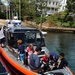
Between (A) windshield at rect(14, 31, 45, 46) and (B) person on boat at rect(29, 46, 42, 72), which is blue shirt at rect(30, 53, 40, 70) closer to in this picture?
(B) person on boat at rect(29, 46, 42, 72)

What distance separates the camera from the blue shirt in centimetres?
1162

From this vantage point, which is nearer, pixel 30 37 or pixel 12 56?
pixel 12 56

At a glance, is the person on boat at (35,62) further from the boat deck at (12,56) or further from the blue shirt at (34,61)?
the boat deck at (12,56)

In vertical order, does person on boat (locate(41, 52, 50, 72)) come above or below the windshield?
below

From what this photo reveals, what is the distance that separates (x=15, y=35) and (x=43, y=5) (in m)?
56.2

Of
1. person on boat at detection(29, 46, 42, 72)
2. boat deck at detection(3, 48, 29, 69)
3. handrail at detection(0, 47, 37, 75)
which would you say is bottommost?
handrail at detection(0, 47, 37, 75)

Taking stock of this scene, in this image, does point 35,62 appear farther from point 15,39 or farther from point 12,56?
point 15,39

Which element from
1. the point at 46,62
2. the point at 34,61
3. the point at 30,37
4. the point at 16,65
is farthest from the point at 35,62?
the point at 30,37

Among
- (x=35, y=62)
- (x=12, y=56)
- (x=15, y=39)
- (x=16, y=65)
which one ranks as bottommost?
(x=16, y=65)

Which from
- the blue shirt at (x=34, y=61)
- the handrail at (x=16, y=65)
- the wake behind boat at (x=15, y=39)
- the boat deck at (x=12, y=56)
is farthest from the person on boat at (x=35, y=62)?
the wake behind boat at (x=15, y=39)

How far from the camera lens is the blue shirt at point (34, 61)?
11.6 meters

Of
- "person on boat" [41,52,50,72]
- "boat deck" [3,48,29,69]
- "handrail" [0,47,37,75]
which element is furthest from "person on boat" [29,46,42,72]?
"boat deck" [3,48,29,69]

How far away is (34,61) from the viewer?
11867mm

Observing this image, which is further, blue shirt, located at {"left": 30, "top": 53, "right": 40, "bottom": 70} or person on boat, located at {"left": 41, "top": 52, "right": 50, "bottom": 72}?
person on boat, located at {"left": 41, "top": 52, "right": 50, "bottom": 72}
